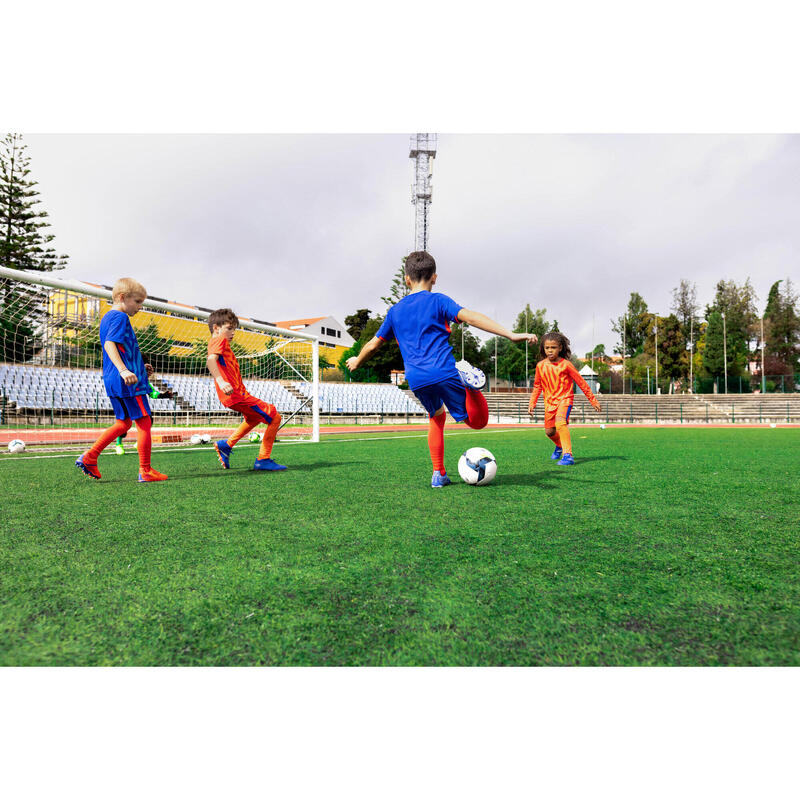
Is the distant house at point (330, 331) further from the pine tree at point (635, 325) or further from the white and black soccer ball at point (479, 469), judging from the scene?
the white and black soccer ball at point (479, 469)

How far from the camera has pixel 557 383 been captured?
22.3ft

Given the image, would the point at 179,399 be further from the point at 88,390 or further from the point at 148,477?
the point at 148,477

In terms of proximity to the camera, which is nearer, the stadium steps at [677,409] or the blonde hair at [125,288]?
the blonde hair at [125,288]

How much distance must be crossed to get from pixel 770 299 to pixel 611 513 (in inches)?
2686

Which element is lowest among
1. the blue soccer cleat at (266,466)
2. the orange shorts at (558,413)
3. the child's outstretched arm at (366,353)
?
the blue soccer cleat at (266,466)

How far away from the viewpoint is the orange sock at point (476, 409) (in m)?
4.49

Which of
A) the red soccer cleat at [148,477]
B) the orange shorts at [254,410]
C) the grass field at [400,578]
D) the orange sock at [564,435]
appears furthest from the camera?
the orange sock at [564,435]

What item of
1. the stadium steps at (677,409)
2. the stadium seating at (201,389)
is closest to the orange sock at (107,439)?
the stadium seating at (201,389)

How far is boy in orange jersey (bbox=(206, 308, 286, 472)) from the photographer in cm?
523

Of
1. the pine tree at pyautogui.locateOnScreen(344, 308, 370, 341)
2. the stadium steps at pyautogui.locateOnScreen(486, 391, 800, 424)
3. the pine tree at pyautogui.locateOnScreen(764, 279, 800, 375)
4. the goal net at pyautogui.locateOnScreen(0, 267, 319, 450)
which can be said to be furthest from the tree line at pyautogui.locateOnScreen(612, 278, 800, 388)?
the goal net at pyautogui.locateOnScreen(0, 267, 319, 450)

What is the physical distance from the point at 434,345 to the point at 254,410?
2.31 meters

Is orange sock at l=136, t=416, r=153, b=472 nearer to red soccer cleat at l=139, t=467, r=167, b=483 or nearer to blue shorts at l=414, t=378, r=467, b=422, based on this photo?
red soccer cleat at l=139, t=467, r=167, b=483

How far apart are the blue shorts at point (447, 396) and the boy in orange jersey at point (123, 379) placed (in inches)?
98.7

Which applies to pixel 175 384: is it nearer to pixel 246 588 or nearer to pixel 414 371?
pixel 414 371
